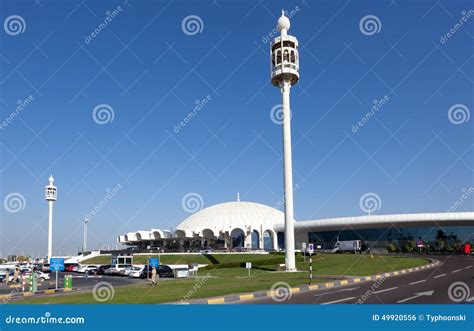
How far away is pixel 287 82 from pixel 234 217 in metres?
59.3

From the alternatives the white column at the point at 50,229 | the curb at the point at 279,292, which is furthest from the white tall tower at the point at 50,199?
the curb at the point at 279,292

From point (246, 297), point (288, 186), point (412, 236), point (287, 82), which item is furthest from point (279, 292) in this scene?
point (412, 236)

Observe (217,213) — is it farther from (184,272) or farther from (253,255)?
(184,272)

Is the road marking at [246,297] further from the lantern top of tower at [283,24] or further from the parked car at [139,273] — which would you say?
the lantern top of tower at [283,24]

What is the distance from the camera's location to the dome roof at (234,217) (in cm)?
9375

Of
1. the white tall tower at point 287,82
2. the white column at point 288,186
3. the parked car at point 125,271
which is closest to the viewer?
the white column at point 288,186

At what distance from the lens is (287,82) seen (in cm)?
4212

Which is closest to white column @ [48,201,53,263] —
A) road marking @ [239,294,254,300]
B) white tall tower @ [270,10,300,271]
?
white tall tower @ [270,10,300,271]

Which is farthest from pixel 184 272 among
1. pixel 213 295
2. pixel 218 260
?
pixel 218 260

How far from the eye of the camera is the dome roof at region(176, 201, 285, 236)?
9375 centimetres

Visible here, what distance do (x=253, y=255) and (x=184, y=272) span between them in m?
33.9

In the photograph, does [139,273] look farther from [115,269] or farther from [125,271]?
[115,269]

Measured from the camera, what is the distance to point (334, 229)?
92.7m

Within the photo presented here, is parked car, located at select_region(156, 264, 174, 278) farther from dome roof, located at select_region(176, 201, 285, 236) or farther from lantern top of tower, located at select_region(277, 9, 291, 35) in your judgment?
dome roof, located at select_region(176, 201, 285, 236)
